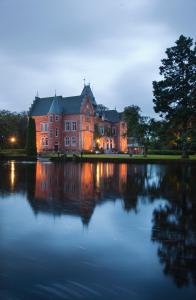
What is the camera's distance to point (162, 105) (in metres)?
41.0

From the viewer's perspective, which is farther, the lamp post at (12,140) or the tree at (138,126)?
the lamp post at (12,140)

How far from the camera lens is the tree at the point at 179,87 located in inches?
1551

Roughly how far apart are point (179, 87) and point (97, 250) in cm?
3929

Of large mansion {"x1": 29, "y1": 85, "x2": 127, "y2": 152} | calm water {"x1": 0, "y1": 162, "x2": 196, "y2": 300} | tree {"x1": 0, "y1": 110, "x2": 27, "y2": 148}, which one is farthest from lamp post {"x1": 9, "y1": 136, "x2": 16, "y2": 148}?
calm water {"x1": 0, "y1": 162, "x2": 196, "y2": 300}

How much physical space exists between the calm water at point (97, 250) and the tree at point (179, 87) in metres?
33.1

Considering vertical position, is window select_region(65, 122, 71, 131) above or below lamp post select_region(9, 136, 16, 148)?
above

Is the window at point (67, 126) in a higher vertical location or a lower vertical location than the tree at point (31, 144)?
higher

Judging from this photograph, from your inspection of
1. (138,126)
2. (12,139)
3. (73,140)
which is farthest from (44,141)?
(138,126)

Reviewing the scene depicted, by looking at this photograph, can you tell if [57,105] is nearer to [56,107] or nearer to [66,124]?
[56,107]

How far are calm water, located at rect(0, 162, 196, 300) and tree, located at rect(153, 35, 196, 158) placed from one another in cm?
3305

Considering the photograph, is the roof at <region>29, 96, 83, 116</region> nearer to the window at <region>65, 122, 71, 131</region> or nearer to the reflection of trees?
the window at <region>65, 122, 71, 131</region>

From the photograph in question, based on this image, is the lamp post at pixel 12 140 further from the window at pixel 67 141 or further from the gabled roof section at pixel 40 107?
the window at pixel 67 141

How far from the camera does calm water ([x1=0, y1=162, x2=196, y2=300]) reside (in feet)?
11.2

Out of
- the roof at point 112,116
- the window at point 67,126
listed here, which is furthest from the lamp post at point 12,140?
the roof at point 112,116
